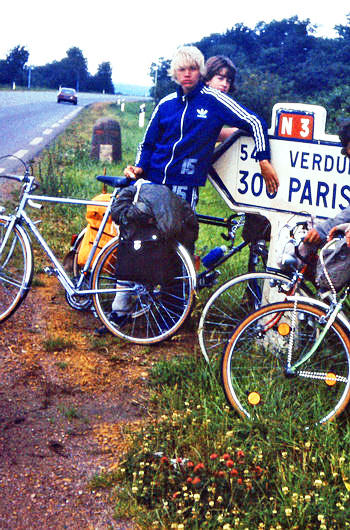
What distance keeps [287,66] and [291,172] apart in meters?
23.7

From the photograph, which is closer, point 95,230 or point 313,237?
point 313,237

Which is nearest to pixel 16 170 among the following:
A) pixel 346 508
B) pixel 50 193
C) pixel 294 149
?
pixel 50 193

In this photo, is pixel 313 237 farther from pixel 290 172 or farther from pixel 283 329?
pixel 290 172

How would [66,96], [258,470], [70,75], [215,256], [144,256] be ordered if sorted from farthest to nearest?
[70,75] → [66,96] → [215,256] → [144,256] → [258,470]

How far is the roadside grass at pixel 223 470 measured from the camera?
274 centimetres

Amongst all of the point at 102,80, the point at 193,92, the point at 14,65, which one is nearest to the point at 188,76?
the point at 193,92

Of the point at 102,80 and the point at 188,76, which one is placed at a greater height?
the point at 102,80

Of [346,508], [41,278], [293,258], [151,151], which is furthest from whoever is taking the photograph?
[41,278]

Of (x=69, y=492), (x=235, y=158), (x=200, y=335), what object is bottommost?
(x=69, y=492)

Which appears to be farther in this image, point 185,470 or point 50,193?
point 50,193

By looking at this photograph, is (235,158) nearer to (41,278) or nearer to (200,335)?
(200,335)

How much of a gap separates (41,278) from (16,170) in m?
6.50

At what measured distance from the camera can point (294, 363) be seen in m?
3.53

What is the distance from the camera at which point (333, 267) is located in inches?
135
